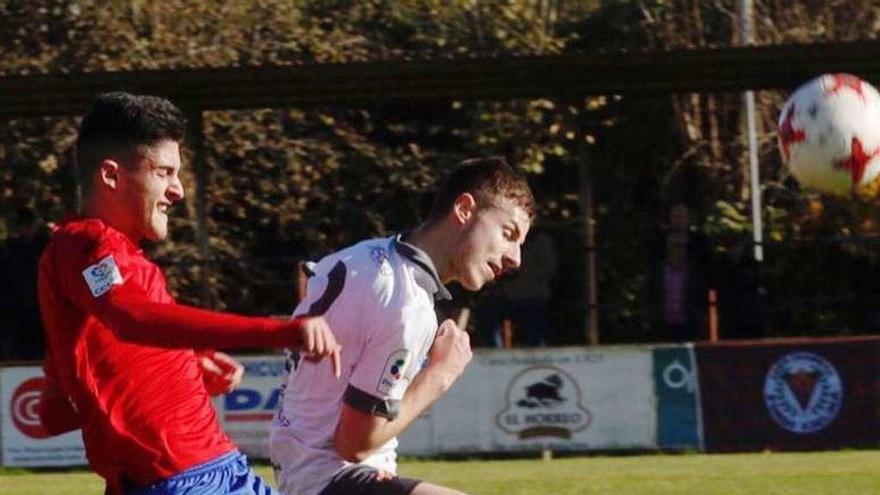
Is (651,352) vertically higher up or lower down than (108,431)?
lower down

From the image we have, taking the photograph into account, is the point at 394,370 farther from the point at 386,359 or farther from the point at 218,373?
the point at 218,373

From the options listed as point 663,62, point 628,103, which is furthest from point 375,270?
point 628,103

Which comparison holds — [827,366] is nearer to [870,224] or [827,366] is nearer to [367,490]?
[870,224]

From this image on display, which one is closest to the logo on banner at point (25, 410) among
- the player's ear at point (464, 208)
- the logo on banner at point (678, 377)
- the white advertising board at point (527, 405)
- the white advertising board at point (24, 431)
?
the white advertising board at point (24, 431)

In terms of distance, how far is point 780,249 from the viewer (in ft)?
61.8

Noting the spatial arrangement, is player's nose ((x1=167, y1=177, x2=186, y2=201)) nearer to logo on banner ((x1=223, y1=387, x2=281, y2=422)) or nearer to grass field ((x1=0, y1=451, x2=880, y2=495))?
grass field ((x1=0, y1=451, x2=880, y2=495))

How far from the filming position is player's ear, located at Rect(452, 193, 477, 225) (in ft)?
17.1

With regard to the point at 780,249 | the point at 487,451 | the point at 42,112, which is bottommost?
the point at 487,451

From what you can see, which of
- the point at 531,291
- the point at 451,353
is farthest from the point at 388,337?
the point at 531,291

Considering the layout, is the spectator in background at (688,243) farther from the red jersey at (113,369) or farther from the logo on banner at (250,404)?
the red jersey at (113,369)

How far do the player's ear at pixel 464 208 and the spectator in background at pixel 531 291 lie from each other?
12893mm

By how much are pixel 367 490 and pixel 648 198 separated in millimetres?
19723

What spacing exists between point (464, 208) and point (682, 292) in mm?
11830

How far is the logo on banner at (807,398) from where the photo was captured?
1549cm
